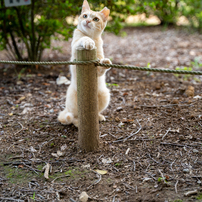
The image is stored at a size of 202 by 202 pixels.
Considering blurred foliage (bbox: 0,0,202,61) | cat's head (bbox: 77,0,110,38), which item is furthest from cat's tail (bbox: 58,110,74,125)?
blurred foliage (bbox: 0,0,202,61)

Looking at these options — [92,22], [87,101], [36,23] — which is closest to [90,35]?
[92,22]

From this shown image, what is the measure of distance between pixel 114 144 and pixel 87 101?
1.99 ft

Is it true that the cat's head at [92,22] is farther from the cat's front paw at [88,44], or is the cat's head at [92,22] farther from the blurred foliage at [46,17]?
the blurred foliage at [46,17]

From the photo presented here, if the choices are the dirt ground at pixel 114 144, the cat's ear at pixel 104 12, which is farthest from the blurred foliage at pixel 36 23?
the cat's ear at pixel 104 12

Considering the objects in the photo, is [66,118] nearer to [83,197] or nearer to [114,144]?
[114,144]

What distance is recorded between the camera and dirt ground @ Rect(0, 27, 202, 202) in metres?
1.93

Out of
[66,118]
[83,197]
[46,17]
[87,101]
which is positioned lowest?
[83,197]

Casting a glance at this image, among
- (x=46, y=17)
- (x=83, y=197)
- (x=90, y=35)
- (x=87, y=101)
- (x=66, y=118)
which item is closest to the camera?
(x=83, y=197)

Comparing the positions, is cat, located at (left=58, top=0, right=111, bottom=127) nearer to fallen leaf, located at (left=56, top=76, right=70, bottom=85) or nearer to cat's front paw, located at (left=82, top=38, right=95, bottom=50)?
cat's front paw, located at (left=82, top=38, right=95, bottom=50)

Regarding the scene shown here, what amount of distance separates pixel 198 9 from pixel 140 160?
7.13 m

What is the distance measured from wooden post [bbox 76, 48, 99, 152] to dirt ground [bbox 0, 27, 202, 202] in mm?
148

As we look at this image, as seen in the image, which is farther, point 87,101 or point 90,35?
point 90,35

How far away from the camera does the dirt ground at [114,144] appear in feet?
6.32

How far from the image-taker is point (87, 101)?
2.24 m
